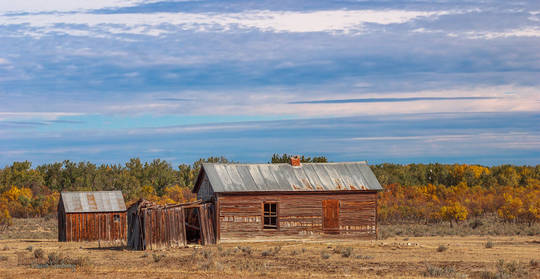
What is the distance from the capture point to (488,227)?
40.9 metres

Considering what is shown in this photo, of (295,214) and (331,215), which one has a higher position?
(295,214)

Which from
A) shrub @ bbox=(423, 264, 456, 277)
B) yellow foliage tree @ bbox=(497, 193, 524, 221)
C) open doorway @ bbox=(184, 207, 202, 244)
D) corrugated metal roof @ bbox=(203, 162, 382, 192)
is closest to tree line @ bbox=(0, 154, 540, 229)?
yellow foliage tree @ bbox=(497, 193, 524, 221)

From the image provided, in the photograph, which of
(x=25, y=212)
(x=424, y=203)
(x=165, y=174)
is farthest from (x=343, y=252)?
(x=165, y=174)

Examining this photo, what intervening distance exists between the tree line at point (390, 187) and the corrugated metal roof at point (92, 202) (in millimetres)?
15378

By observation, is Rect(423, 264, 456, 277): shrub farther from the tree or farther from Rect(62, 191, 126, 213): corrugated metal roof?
the tree

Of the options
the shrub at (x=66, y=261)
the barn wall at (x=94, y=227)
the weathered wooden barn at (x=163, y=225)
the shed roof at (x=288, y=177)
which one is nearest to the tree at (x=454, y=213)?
the shed roof at (x=288, y=177)

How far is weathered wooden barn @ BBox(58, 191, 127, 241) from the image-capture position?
35.8m

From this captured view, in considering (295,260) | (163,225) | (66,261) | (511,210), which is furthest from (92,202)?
(511,210)

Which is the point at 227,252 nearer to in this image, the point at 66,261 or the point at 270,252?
the point at 270,252

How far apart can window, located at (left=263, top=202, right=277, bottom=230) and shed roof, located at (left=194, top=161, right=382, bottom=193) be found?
1.00m

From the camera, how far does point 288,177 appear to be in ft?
109

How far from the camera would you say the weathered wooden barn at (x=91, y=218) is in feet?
117

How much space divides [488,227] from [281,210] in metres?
15.9

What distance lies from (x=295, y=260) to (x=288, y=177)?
32.5ft
